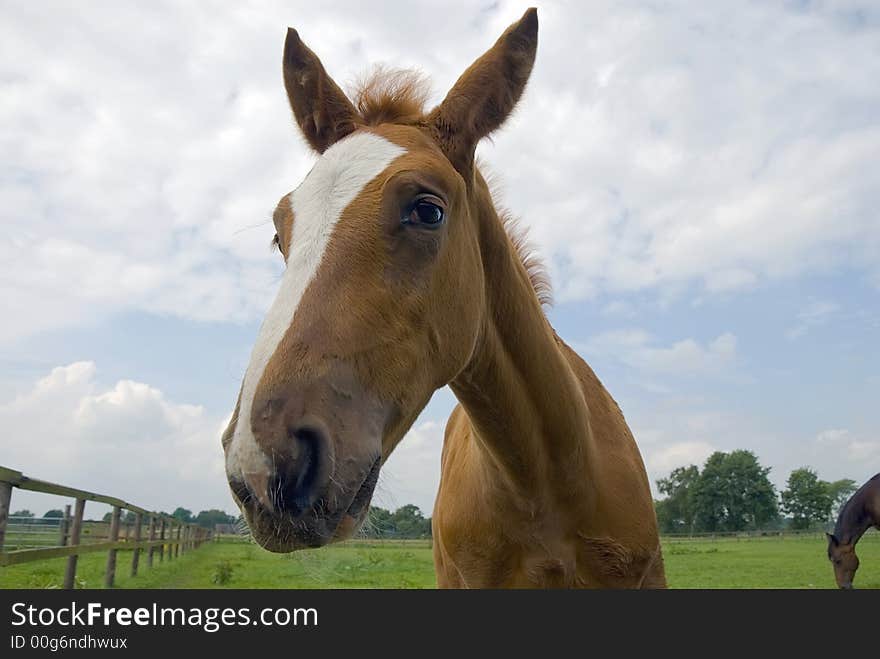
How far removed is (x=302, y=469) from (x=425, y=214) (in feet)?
3.70

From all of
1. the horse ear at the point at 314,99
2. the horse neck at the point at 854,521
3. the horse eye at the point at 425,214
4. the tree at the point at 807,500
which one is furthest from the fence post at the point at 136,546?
the tree at the point at 807,500

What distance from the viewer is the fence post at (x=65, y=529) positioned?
31.1 ft

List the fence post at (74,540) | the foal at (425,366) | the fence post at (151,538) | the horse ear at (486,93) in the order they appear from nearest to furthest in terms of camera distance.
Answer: the foal at (425,366) < the horse ear at (486,93) < the fence post at (74,540) < the fence post at (151,538)

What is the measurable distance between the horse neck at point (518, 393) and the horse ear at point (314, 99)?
733 mm

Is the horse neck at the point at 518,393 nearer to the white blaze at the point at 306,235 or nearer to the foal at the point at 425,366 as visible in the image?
the foal at the point at 425,366

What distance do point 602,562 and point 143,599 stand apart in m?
2.39

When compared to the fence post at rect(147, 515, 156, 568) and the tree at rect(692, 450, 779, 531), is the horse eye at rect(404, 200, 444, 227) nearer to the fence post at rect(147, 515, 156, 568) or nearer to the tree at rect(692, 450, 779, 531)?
the fence post at rect(147, 515, 156, 568)

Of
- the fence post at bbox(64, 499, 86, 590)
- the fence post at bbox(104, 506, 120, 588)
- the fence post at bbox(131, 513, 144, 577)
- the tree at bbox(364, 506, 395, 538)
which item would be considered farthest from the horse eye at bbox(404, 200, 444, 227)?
the fence post at bbox(131, 513, 144, 577)

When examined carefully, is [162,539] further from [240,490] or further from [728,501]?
[728,501]

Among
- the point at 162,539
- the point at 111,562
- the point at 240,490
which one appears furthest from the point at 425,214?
the point at 162,539

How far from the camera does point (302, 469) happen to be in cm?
180

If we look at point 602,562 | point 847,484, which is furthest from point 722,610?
point 847,484

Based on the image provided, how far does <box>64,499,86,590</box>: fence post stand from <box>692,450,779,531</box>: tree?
2505 inches

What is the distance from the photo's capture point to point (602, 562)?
358 cm
